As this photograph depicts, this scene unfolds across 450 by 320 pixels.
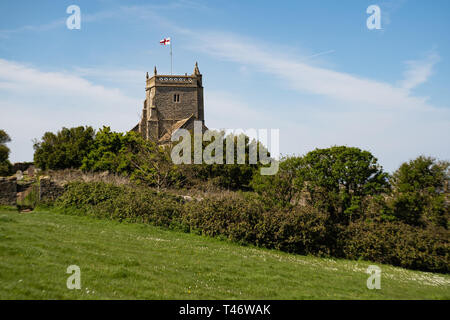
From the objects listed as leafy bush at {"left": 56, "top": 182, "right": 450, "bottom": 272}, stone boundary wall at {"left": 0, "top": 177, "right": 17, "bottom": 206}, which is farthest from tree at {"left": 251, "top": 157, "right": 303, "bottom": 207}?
stone boundary wall at {"left": 0, "top": 177, "right": 17, "bottom": 206}

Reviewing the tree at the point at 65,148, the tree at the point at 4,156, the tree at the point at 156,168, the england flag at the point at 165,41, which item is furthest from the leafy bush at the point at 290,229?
the england flag at the point at 165,41

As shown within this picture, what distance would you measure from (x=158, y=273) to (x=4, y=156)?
38299mm

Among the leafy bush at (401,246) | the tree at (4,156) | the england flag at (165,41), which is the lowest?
the leafy bush at (401,246)

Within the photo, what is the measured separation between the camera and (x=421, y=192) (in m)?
19.8

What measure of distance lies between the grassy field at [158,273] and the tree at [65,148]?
2219cm

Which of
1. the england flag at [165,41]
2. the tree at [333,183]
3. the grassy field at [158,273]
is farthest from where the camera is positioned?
the england flag at [165,41]

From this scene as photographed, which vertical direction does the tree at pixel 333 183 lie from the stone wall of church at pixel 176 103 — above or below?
below

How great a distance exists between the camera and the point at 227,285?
8.91 m

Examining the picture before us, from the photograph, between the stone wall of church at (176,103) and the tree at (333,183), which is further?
the stone wall of church at (176,103)

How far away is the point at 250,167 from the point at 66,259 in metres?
22.4

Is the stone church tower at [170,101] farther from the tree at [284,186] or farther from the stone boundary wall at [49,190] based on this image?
the tree at [284,186]

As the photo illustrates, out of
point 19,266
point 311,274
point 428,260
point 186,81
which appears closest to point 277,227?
point 311,274

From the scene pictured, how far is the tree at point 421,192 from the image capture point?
18.6 m

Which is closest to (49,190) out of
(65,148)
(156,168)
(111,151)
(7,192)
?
(7,192)
